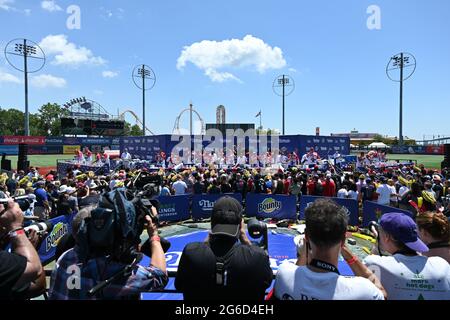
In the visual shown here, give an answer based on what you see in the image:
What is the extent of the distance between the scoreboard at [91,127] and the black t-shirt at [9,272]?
63.3 m

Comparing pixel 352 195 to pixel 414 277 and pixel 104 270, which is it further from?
pixel 104 270

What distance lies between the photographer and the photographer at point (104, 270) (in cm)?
198

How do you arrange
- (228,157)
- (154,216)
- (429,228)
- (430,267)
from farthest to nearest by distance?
(228,157) < (429,228) < (154,216) < (430,267)

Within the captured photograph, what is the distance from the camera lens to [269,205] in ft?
43.4

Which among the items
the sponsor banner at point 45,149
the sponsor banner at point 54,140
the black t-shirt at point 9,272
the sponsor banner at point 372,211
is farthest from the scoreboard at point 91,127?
the black t-shirt at point 9,272

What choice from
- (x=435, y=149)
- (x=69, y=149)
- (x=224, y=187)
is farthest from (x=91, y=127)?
(x=435, y=149)

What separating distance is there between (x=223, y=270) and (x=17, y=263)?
1.33m

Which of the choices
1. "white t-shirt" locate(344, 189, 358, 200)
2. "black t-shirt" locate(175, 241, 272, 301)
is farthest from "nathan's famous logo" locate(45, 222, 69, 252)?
"white t-shirt" locate(344, 189, 358, 200)

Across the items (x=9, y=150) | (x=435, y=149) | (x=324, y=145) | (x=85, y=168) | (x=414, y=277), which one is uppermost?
(x=324, y=145)

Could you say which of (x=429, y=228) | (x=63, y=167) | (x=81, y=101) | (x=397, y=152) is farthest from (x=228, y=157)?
(x=81, y=101)

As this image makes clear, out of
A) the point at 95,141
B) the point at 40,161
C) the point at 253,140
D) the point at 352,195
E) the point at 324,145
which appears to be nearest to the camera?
the point at 352,195

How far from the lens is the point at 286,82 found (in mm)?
50844

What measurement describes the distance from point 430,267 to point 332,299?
3.25ft
